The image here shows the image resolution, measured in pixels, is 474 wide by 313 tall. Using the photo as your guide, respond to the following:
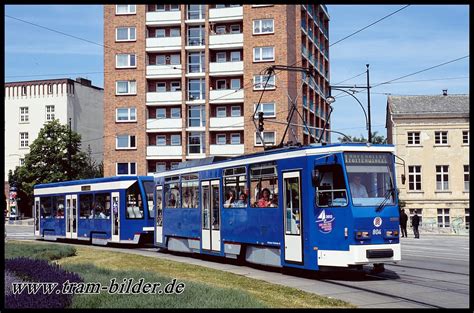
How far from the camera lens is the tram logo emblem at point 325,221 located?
52.4 ft

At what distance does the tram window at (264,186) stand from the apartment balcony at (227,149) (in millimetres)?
42568

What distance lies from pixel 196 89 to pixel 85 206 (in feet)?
110

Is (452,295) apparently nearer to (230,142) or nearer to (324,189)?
(324,189)

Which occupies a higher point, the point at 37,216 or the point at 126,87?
the point at 126,87

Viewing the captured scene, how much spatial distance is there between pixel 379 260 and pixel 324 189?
204 centimetres

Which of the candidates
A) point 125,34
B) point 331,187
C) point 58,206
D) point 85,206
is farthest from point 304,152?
point 125,34

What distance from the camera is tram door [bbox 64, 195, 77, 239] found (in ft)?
108

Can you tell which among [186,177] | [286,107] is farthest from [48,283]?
[286,107]

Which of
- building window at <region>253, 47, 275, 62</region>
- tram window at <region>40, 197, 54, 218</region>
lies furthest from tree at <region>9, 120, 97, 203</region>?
tram window at <region>40, 197, 54, 218</region>

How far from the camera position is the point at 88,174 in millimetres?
71062

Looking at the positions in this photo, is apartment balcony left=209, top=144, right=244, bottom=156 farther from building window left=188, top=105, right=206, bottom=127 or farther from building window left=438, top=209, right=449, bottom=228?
building window left=438, top=209, right=449, bottom=228

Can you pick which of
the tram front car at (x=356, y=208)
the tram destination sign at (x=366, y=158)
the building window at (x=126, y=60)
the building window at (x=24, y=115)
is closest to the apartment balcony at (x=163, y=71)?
the building window at (x=126, y=60)

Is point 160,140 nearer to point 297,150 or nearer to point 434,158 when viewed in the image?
point 434,158

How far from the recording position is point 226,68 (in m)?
62.4
